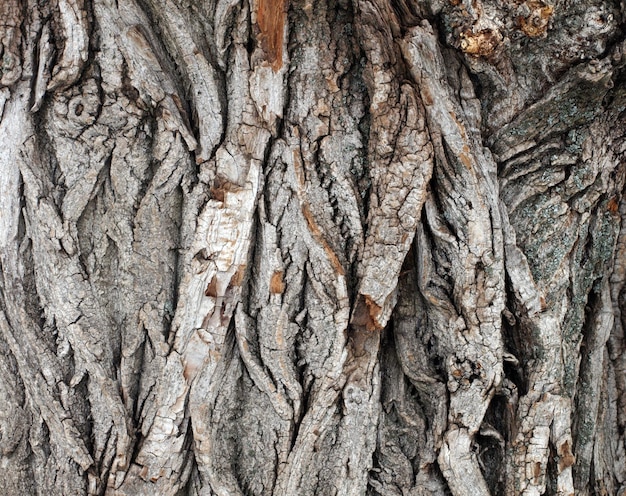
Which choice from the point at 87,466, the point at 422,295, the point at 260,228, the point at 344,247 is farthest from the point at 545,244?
the point at 87,466

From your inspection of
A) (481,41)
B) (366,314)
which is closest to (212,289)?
(366,314)

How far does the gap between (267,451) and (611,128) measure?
1.53 metres

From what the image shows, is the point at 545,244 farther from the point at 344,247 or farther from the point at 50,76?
the point at 50,76

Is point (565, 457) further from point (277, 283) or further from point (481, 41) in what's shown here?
point (481, 41)

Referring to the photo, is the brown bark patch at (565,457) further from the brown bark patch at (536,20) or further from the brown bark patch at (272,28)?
the brown bark patch at (272,28)

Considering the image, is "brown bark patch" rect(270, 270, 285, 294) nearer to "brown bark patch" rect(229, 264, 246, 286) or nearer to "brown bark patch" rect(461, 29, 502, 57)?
"brown bark patch" rect(229, 264, 246, 286)

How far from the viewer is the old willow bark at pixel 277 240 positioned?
1838 millimetres

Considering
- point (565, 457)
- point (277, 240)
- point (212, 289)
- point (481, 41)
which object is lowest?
point (565, 457)

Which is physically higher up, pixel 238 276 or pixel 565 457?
pixel 238 276

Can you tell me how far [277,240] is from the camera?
188 cm

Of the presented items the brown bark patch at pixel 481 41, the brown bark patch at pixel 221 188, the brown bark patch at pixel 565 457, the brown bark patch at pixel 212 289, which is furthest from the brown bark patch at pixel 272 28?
the brown bark patch at pixel 565 457

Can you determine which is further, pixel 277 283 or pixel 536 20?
pixel 277 283

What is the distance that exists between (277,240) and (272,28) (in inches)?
25.4

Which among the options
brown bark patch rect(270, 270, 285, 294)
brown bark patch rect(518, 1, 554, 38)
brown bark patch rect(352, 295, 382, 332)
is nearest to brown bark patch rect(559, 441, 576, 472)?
brown bark patch rect(352, 295, 382, 332)
